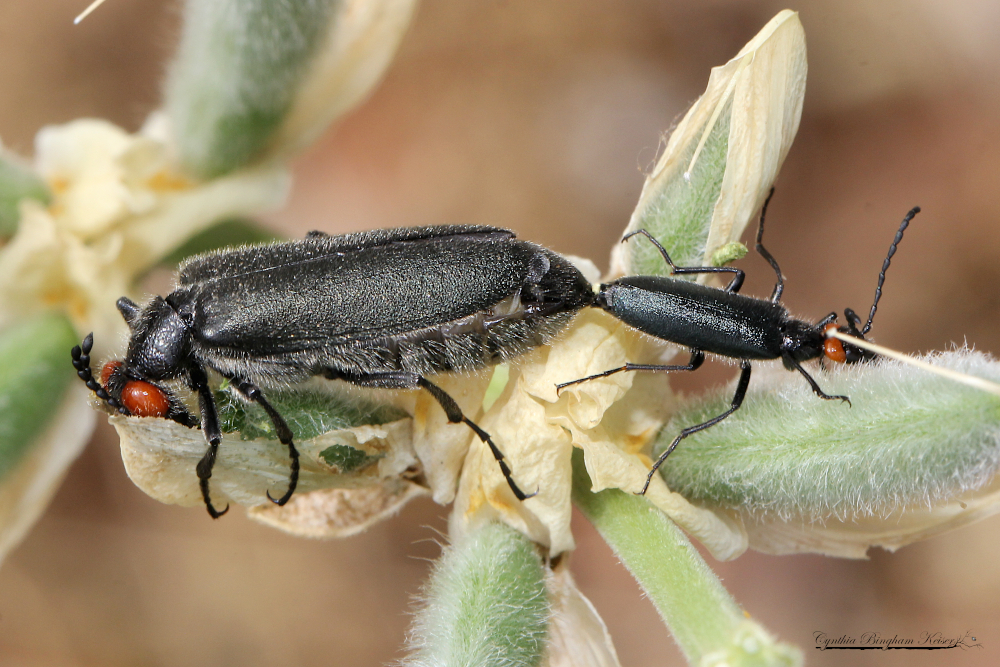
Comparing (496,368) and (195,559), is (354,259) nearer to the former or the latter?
(496,368)

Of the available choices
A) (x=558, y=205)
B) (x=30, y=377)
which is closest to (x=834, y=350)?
(x=30, y=377)

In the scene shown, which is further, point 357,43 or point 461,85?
point 461,85

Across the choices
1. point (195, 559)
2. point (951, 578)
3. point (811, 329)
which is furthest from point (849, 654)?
point (195, 559)

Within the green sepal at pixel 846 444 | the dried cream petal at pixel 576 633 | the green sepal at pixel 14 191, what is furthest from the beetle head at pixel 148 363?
the green sepal at pixel 846 444

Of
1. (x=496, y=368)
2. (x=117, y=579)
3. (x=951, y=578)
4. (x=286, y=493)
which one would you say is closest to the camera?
(x=286, y=493)

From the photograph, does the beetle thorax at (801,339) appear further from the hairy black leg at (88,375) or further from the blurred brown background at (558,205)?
the hairy black leg at (88,375)

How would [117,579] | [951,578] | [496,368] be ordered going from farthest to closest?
[117,579]
[951,578]
[496,368]

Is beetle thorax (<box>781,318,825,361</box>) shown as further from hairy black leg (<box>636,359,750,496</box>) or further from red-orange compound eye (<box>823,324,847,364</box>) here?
hairy black leg (<box>636,359,750,496</box>)

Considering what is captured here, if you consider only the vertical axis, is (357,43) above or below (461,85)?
below

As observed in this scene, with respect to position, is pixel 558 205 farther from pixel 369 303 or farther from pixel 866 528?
pixel 866 528
